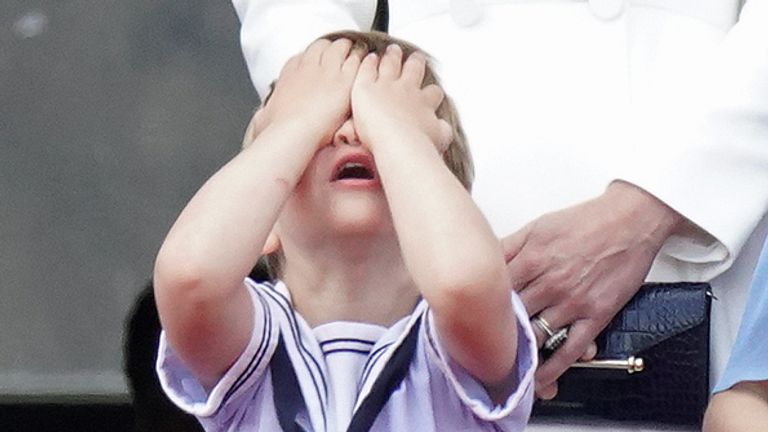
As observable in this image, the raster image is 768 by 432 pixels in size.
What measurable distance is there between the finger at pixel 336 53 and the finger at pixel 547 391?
344 millimetres

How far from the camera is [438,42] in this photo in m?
1.60

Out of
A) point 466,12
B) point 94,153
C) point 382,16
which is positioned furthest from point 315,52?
point 94,153

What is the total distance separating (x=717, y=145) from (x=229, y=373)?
525 mm

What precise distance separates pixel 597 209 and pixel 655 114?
0.11 meters

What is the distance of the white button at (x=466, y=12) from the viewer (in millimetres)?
1577

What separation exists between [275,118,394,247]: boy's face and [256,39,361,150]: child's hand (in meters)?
0.02

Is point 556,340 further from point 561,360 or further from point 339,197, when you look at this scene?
point 339,197

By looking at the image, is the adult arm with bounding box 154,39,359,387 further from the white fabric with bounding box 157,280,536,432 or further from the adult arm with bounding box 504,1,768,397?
the adult arm with bounding box 504,1,768,397

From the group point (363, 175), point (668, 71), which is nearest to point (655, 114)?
point (668, 71)

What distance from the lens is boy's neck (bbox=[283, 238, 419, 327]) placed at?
4.34 feet

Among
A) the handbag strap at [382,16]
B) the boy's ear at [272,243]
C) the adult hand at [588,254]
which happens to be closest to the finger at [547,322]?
the adult hand at [588,254]

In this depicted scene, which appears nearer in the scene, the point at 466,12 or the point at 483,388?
the point at 483,388

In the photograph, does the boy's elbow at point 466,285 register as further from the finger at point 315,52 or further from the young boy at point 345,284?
the finger at point 315,52

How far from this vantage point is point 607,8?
5.09 ft
